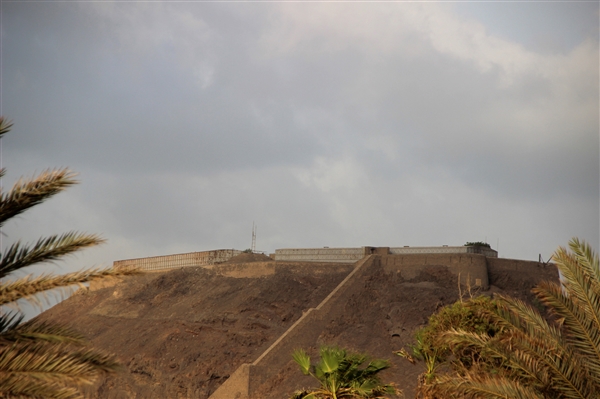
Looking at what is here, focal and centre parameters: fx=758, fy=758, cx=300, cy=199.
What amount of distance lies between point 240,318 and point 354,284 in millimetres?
6204

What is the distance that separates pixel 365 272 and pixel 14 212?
3246 centimetres

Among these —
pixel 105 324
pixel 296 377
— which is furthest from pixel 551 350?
pixel 105 324

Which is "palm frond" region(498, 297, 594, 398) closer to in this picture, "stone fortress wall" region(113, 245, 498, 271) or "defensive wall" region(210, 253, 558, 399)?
"defensive wall" region(210, 253, 558, 399)

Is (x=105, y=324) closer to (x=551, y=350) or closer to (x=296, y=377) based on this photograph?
(x=296, y=377)

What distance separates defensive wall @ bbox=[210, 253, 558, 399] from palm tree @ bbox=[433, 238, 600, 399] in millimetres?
21070

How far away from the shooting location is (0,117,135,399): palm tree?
8477 mm

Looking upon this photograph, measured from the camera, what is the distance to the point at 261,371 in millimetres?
32719

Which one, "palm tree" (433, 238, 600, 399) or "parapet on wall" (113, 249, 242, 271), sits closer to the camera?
"palm tree" (433, 238, 600, 399)

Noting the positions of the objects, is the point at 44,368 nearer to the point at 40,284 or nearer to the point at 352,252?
the point at 40,284

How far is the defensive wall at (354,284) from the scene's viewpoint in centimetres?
3250

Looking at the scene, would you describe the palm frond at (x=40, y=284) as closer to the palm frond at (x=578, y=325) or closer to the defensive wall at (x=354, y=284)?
the palm frond at (x=578, y=325)

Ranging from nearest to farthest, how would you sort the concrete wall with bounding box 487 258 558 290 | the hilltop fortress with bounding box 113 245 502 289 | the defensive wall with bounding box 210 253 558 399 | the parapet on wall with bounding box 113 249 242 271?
the defensive wall with bounding box 210 253 558 399, the hilltop fortress with bounding box 113 245 502 289, the concrete wall with bounding box 487 258 558 290, the parapet on wall with bounding box 113 249 242 271

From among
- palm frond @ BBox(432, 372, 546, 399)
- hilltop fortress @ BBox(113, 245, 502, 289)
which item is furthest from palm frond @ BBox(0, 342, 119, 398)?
hilltop fortress @ BBox(113, 245, 502, 289)

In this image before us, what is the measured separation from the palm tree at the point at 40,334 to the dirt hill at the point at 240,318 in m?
22.1
